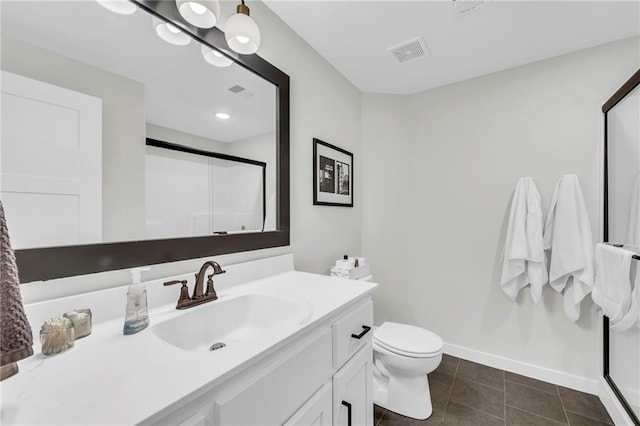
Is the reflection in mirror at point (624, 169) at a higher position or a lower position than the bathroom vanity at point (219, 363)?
higher

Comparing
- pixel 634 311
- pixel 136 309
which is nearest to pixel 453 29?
pixel 634 311

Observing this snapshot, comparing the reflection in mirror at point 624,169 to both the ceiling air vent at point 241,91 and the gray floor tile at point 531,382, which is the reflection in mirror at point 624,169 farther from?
the ceiling air vent at point 241,91

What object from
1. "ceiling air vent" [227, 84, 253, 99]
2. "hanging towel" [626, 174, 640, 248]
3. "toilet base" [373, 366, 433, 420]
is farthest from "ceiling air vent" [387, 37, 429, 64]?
"toilet base" [373, 366, 433, 420]

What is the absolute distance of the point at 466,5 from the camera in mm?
1489

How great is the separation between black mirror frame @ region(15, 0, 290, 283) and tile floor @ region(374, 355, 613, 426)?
1.33 meters

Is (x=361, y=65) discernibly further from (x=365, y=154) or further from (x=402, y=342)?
(x=402, y=342)

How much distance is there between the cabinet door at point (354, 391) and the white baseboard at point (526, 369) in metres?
1.39

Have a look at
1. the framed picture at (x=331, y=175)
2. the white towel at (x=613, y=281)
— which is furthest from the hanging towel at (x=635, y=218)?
the framed picture at (x=331, y=175)

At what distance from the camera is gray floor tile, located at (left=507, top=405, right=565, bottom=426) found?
1551 millimetres

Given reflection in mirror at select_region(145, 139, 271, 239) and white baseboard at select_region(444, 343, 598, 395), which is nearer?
reflection in mirror at select_region(145, 139, 271, 239)

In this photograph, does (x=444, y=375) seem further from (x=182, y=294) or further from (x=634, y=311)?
(x=182, y=294)

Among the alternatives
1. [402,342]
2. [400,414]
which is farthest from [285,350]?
[400,414]

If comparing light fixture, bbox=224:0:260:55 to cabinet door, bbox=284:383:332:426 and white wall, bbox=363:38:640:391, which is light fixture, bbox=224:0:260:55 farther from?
white wall, bbox=363:38:640:391

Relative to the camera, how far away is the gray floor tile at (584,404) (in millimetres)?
1617
